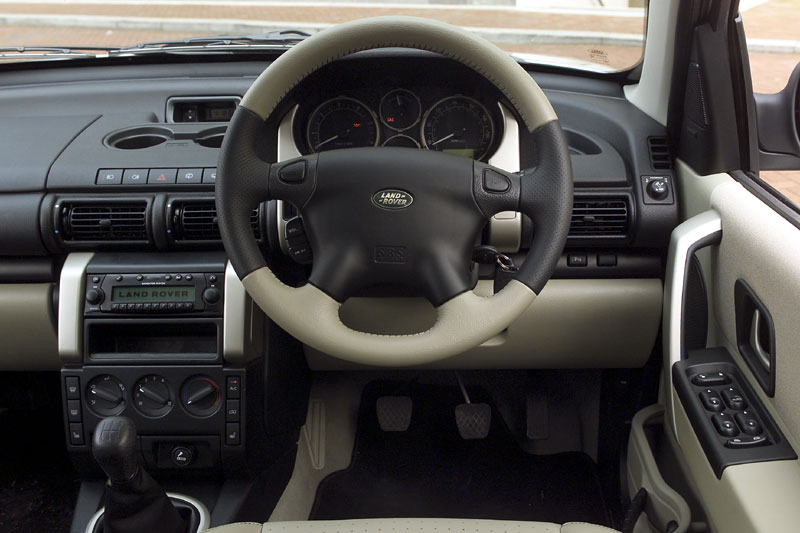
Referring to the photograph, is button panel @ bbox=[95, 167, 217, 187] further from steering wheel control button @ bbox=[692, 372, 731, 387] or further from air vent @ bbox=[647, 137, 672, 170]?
steering wheel control button @ bbox=[692, 372, 731, 387]

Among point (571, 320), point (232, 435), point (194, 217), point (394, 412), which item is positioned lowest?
point (394, 412)

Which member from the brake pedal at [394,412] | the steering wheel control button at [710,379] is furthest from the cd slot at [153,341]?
the steering wheel control button at [710,379]

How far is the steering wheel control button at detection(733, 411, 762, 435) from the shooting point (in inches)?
57.2

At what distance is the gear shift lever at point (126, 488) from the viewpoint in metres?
1.45

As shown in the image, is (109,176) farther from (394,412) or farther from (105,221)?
(394,412)

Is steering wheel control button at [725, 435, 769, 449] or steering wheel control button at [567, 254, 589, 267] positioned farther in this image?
steering wheel control button at [567, 254, 589, 267]

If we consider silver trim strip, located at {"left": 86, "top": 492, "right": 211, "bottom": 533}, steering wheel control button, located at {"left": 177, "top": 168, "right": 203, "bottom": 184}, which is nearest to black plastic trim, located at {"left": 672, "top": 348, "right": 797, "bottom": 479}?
silver trim strip, located at {"left": 86, "top": 492, "right": 211, "bottom": 533}

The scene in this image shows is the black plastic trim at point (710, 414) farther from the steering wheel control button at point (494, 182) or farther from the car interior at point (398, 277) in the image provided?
the steering wheel control button at point (494, 182)

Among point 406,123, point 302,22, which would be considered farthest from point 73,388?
point 302,22

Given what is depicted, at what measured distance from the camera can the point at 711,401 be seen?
1567 mm

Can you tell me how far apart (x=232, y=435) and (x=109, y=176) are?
74 centimetres

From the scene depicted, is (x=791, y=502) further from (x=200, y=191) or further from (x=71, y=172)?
(x=71, y=172)

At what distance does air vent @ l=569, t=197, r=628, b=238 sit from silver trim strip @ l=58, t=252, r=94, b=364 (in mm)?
1273

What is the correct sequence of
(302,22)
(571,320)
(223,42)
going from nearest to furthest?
(571,320) → (223,42) → (302,22)
